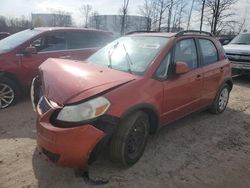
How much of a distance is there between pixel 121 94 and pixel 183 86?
1.41 meters

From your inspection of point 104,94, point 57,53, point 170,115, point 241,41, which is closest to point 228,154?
point 170,115

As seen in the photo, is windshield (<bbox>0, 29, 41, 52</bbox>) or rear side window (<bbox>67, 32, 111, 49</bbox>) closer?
windshield (<bbox>0, 29, 41, 52</bbox>)

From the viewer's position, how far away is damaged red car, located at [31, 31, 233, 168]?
10.2ft

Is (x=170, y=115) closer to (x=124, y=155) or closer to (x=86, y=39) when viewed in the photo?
(x=124, y=155)

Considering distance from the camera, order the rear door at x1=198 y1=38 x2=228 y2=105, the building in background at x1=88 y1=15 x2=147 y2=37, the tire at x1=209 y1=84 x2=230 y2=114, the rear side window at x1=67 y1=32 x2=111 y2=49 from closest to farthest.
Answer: the rear door at x1=198 y1=38 x2=228 y2=105 → the tire at x1=209 y1=84 x2=230 y2=114 → the rear side window at x1=67 y1=32 x2=111 y2=49 → the building in background at x1=88 y1=15 x2=147 y2=37

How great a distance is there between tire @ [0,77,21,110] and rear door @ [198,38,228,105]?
382 cm

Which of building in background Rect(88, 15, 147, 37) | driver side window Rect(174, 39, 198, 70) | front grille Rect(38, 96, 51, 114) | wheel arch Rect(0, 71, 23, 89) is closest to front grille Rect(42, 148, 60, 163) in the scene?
front grille Rect(38, 96, 51, 114)

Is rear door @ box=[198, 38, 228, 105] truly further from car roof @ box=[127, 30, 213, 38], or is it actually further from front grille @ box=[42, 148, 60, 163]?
front grille @ box=[42, 148, 60, 163]

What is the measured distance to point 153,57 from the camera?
4.06m

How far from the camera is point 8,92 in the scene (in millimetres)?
6102

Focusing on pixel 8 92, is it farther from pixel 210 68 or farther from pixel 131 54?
pixel 210 68

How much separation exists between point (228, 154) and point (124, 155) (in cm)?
167

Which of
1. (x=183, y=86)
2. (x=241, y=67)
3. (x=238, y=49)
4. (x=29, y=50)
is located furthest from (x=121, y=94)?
Answer: (x=238, y=49)

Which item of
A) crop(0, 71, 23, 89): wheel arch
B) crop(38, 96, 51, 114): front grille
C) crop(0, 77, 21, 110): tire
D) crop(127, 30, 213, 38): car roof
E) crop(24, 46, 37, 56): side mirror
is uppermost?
crop(127, 30, 213, 38): car roof
